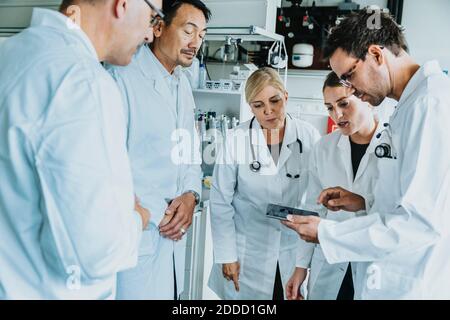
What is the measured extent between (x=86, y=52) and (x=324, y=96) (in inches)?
25.1

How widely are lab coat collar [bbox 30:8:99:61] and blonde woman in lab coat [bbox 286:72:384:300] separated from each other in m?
0.59

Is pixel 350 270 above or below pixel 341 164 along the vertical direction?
below

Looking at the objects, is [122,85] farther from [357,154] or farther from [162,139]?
[357,154]

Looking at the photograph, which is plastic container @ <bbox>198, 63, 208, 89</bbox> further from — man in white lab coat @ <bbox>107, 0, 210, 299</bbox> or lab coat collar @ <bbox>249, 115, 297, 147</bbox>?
lab coat collar @ <bbox>249, 115, 297, 147</bbox>

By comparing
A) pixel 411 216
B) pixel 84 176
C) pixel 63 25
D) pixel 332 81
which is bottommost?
pixel 411 216

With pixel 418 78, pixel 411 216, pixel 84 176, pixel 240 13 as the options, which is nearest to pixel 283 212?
pixel 411 216

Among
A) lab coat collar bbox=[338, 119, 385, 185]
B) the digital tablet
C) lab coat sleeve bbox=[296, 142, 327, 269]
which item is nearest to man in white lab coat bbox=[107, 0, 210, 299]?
the digital tablet

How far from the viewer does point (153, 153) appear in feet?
3.23

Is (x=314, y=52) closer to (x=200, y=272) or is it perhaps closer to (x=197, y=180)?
(x=197, y=180)

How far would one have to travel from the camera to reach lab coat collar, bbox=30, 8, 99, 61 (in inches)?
24.6

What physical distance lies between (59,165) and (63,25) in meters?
0.26

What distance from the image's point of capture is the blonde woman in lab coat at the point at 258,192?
1.11 m

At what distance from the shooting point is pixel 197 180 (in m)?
1.14
